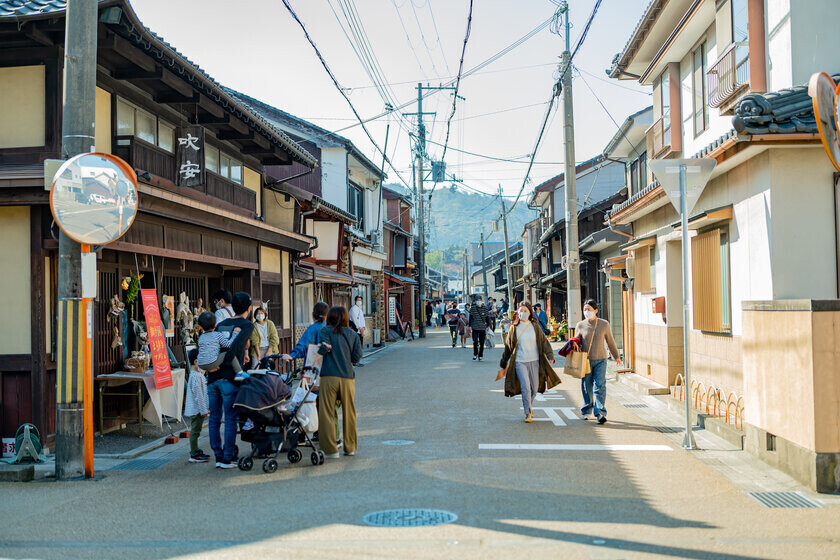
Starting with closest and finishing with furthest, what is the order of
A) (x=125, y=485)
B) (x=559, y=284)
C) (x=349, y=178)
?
(x=125, y=485)
(x=349, y=178)
(x=559, y=284)

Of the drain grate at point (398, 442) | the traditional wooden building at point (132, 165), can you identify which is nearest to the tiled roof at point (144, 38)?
the traditional wooden building at point (132, 165)

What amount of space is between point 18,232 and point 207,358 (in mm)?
3121

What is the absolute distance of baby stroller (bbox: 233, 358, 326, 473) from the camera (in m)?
8.38

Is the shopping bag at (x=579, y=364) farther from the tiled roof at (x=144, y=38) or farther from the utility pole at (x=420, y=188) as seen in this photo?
Result: the utility pole at (x=420, y=188)

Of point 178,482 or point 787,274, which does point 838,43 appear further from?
point 178,482

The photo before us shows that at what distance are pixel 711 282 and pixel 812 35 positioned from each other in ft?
12.6

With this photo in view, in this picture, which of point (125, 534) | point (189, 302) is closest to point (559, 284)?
point (189, 302)

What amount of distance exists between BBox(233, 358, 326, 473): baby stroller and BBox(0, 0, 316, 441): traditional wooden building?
279cm

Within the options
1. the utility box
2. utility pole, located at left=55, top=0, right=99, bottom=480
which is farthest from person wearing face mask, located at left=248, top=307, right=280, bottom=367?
the utility box

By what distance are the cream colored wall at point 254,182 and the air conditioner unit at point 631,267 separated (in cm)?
885

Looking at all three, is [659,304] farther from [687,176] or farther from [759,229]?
[687,176]

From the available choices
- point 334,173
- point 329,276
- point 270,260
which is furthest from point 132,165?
point 334,173

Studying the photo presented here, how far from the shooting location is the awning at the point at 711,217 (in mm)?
10313

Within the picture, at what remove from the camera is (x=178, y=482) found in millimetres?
7957
